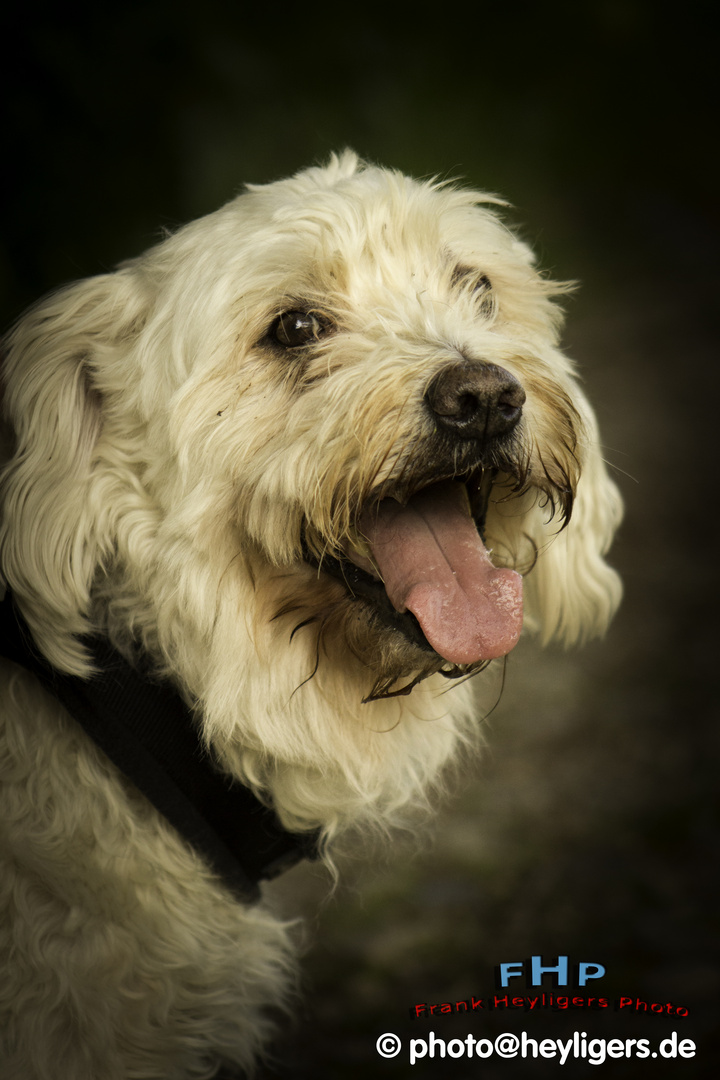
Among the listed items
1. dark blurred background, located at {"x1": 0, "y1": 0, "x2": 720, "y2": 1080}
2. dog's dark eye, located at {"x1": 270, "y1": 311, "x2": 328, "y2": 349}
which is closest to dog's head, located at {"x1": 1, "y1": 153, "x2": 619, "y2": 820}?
dog's dark eye, located at {"x1": 270, "y1": 311, "x2": 328, "y2": 349}

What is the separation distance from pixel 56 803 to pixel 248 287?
0.97m

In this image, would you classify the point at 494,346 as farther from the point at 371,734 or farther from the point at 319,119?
the point at 319,119

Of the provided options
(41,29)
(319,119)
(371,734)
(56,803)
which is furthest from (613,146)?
(56,803)

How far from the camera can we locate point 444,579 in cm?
146

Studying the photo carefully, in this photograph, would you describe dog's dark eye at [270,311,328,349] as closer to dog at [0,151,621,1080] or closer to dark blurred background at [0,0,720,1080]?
dog at [0,151,621,1080]

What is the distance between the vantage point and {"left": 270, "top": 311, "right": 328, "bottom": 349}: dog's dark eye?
1.60 meters

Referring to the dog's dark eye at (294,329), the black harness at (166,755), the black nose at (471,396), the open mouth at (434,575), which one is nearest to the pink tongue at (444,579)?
the open mouth at (434,575)

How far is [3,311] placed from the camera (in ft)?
7.63

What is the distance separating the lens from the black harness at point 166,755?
1.47 m

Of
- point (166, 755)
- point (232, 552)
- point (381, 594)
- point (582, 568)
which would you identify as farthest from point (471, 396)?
point (166, 755)

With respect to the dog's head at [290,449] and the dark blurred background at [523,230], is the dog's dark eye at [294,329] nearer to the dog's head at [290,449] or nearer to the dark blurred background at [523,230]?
the dog's head at [290,449]

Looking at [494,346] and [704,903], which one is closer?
[494,346]

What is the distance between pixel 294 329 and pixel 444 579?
1.79 ft

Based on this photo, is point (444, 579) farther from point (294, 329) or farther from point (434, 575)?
point (294, 329)
